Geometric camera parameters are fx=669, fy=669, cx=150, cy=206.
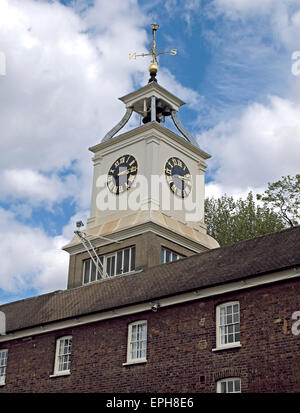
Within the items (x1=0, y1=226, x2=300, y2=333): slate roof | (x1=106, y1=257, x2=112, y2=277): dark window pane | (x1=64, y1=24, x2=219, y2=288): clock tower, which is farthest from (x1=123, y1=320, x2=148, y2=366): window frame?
(x1=106, y1=257, x2=112, y2=277): dark window pane

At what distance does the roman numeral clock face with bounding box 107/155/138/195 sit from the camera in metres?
38.8

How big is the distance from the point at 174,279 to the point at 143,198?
11.0 metres

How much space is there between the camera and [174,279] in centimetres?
2708

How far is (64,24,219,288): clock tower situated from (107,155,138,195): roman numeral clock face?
6 cm

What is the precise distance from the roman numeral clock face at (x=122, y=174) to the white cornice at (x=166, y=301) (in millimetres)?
11602

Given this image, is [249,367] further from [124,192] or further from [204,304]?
[124,192]

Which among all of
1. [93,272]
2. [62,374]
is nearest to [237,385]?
[62,374]

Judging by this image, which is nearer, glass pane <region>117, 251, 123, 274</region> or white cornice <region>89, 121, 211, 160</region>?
glass pane <region>117, 251, 123, 274</region>

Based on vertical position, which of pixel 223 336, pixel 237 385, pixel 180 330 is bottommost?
pixel 237 385

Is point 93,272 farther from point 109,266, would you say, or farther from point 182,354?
point 182,354

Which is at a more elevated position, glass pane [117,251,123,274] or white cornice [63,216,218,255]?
white cornice [63,216,218,255]

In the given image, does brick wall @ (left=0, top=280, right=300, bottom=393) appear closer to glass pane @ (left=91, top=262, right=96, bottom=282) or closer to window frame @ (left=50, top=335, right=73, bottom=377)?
window frame @ (left=50, top=335, right=73, bottom=377)

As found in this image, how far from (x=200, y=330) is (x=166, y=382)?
228cm
